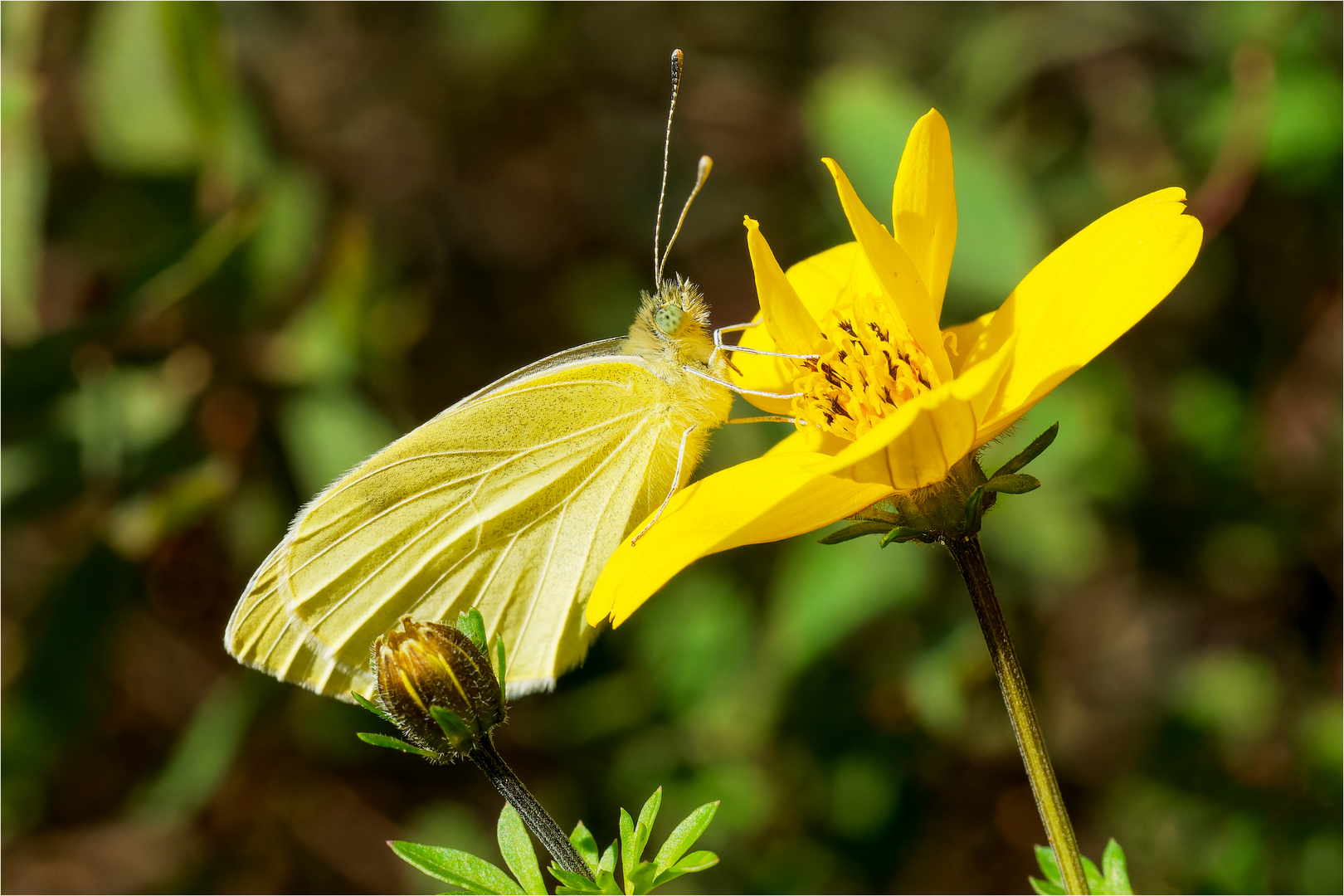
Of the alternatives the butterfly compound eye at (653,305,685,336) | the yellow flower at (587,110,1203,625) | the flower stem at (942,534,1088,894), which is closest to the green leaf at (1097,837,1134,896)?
the flower stem at (942,534,1088,894)

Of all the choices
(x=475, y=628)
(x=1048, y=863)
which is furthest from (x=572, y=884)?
(x=1048, y=863)

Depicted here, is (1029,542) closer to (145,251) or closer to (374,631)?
(374,631)

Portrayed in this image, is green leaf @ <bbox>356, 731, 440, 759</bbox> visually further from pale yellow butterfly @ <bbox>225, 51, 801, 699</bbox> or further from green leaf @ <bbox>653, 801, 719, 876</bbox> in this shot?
pale yellow butterfly @ <bbox>225, 51, 801, 699</bbox>

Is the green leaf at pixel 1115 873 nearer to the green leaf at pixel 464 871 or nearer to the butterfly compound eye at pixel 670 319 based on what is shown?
the green leaf at pixel 464 871

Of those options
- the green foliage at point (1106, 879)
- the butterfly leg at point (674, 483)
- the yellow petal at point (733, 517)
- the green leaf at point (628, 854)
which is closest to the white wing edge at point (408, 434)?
the butterfly leg at point (674, 483)

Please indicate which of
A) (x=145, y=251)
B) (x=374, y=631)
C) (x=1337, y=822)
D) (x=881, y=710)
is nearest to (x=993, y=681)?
(x=881, y=710)

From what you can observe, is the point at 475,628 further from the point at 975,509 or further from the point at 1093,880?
the point at 1093,880
